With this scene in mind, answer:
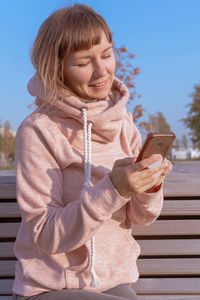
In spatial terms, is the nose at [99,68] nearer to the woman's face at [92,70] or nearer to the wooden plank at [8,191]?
the woman's face at [92,70]

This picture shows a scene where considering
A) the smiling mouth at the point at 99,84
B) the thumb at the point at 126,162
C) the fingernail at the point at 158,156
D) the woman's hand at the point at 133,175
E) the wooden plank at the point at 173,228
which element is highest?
the smiling mouth at the point at 99,84

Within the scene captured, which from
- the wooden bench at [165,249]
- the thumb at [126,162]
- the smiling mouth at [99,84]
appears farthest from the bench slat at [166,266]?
the smiling mouth at [99,84]

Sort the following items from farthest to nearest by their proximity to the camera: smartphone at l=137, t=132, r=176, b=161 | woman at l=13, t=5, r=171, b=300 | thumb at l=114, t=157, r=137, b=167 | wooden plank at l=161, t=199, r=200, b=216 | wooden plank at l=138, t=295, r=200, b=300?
wooden plank at l=161, t=199, r=200, b=216, wooden plank at l=138, t=295, r=200, b=300, woman at l=13, t=5, r=171, b=300, thumb at l=114, t=157, r=137, b=167, smartphone at l=137, t=132, r=176, b=161

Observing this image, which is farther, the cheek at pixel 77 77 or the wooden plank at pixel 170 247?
the wooden plank at pixel 170 247

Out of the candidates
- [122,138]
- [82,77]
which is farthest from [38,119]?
[122,138]

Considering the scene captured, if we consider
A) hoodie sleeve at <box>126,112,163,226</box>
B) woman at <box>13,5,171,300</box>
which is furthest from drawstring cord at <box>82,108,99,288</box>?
A: hoodie sleeve at <box>126,112,163,226</box>

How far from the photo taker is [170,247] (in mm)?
2588

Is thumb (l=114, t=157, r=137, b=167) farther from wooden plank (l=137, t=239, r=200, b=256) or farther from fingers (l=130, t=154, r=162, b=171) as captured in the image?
wooden plank (l=137, t=239, r=200, b=256)

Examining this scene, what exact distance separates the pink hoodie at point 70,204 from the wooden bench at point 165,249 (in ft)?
1.43

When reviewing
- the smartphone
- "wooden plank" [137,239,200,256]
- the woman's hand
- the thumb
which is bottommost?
"wooden plank" [137,239,200,256]

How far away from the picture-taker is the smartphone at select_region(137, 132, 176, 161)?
1.61 m

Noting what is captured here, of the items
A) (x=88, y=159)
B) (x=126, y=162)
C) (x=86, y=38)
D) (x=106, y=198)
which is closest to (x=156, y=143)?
(x=126, y=162)

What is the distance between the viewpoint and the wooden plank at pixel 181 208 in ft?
8.38

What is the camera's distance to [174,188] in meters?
2.55
